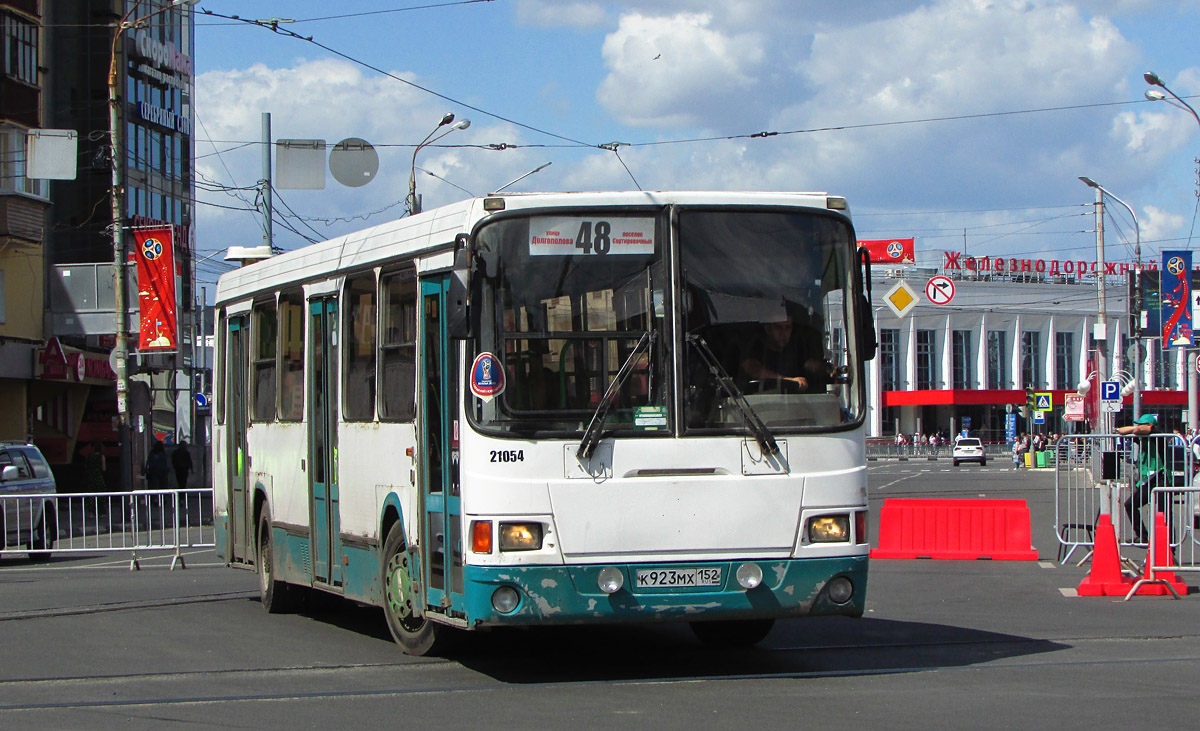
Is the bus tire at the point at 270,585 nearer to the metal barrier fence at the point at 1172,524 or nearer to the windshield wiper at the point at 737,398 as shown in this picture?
the windshield wiper at the point at 737,398

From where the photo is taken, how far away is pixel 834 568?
898 cm

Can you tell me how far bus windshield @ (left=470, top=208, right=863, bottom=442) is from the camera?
8.70 metres

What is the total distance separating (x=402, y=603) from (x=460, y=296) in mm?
2435

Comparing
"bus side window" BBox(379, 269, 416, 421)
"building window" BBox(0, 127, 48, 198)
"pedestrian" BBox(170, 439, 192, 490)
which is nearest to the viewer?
"bus side window" BBox(379, 269, 416, 421)

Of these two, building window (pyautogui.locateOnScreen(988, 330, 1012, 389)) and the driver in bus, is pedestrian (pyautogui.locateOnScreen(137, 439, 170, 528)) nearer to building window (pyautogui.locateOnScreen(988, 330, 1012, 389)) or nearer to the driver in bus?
the driver in bus

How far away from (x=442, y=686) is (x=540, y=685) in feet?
1.83

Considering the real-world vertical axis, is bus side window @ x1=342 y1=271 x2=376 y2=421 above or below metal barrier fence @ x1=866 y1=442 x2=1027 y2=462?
above

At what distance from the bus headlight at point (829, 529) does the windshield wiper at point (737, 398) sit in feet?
1.57

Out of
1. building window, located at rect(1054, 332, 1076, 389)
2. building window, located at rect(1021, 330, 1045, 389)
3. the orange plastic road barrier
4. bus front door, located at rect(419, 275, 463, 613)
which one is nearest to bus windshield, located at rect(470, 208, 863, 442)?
bus front door, located at rect(419, 275, 463, 613)

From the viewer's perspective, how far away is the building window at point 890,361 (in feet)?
317

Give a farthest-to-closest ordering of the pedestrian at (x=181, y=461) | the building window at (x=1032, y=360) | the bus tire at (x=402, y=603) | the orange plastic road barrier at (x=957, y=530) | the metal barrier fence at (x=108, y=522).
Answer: the building window at (x=1032, y=360)
the pedestrian at (x=181, y=461)
the metal barrier fence at (x=108, y=522)
the orange plastic road barrier at (x=957, y=530)
the bus tire at (x=402, y=603)

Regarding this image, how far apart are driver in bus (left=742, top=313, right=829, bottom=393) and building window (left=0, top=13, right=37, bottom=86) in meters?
31.1

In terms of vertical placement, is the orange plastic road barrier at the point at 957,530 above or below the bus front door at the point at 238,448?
below

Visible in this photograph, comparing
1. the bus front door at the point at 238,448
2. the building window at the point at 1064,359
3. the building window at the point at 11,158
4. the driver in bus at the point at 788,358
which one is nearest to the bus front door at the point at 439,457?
the driver in bus at the point at 788,358
